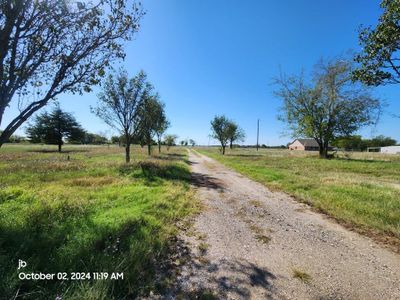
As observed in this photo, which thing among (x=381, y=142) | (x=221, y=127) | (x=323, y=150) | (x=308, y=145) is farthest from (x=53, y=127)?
(x=381, y=142)

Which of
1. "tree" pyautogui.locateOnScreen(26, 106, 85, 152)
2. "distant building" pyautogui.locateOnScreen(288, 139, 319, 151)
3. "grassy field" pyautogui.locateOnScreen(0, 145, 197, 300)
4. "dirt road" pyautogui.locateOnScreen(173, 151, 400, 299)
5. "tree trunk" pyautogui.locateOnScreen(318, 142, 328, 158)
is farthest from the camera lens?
"distant building" pyautogui.locateOnScreen(288, 139, 319, 151)

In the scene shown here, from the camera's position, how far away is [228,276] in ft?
12.4

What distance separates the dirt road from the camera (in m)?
3.43

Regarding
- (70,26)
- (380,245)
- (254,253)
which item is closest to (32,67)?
(70,26)

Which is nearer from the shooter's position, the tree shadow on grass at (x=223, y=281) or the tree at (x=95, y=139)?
the tree shadow on grass at (x=223, y=281)

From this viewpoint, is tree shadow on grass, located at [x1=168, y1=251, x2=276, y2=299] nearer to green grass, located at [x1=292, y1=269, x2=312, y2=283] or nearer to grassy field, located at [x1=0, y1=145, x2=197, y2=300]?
green grass, located at [x1=292, y1=269, x2=312, y2=283]

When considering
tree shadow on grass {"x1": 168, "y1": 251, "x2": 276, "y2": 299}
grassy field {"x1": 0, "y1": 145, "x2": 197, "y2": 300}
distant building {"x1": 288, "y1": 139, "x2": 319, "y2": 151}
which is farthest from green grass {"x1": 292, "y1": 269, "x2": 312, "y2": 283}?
distant building {"x1": 288, "y1": 139, "x2": 319, "y2": 151}

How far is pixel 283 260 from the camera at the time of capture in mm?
4352

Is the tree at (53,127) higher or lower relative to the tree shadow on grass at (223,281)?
higher

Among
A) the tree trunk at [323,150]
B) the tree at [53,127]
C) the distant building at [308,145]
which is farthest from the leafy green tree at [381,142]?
the tree at [53,127]

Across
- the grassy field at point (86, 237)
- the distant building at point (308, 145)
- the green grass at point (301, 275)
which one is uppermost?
the distant building at point (308, 145)

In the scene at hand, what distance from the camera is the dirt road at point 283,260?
11.3 feet

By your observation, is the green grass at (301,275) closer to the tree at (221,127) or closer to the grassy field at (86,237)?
the grassy field at (86,237)

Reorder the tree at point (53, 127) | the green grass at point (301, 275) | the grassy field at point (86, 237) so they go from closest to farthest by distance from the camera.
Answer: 1. the grassy field at point (86, 237)
2. the green grass at point (301, 275)
3. the tree at point (53, 127)
